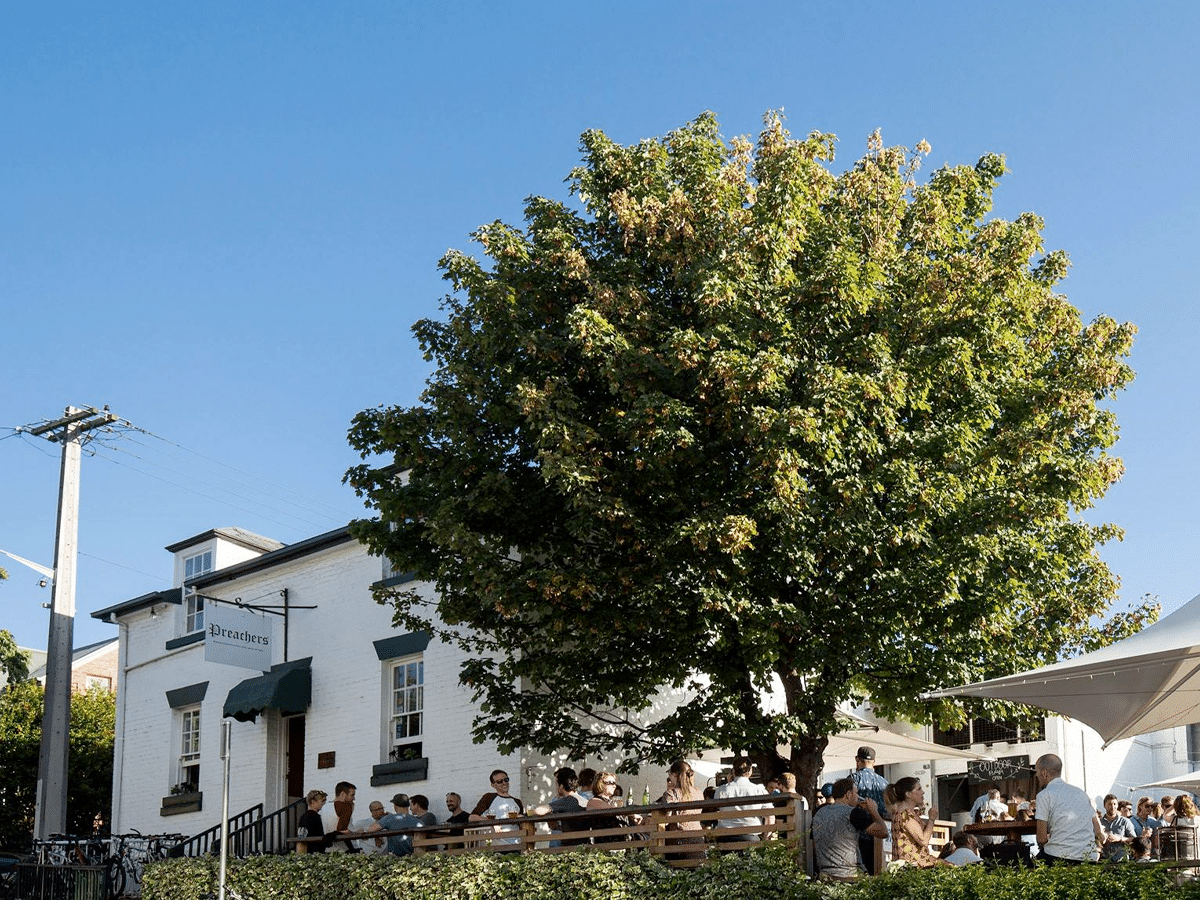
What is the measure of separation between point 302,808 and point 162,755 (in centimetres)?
649

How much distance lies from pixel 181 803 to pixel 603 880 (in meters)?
13.4

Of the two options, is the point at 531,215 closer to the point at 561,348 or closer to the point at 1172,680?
the point at 561,348

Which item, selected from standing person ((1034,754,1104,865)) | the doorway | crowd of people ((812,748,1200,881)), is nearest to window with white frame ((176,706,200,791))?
the doorway

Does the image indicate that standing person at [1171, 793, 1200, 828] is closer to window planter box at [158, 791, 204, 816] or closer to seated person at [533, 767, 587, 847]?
seated person at [533, 767, 587, 847]

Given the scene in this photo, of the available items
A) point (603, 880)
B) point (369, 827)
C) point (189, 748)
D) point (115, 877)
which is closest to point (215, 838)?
point (115, 877)

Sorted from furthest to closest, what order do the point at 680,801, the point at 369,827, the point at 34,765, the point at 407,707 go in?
the point at 34,765
the point at 407,707
the point at 369,827
the point at 680,801

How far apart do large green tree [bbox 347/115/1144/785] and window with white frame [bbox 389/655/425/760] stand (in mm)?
3143

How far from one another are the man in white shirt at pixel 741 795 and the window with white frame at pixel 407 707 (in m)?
7.39

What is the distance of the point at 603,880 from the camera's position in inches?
590

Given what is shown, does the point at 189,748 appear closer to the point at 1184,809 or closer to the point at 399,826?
the point at 399,826

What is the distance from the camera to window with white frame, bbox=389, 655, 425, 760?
21.8 m

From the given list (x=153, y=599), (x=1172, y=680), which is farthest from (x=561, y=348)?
(x=153, y=599)

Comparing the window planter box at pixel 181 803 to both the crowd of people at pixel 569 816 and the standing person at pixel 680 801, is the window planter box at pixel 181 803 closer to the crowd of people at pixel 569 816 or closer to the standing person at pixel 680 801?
the crowd of people at pixel 569 816

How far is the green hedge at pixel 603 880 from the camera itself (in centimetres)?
1070
